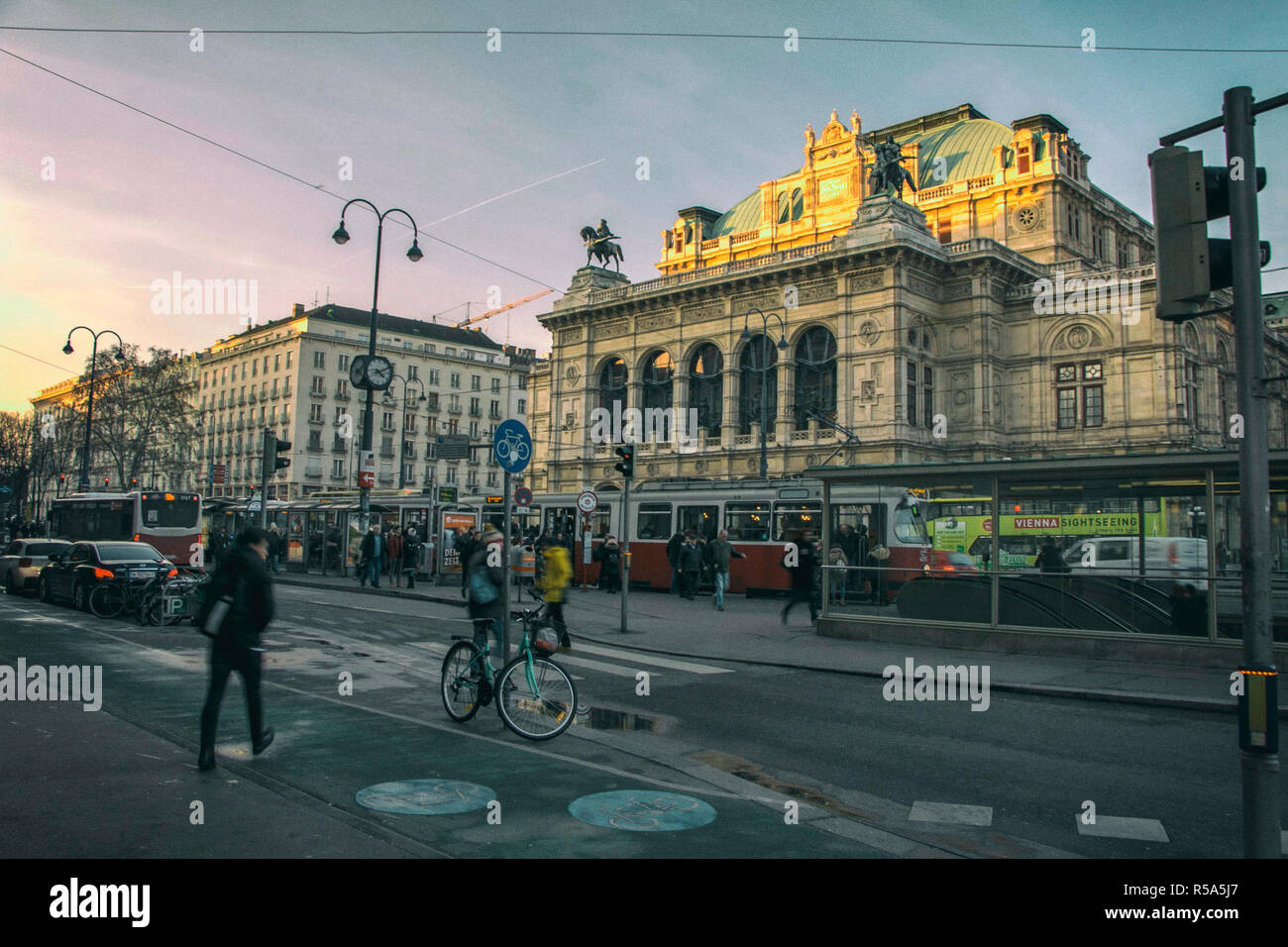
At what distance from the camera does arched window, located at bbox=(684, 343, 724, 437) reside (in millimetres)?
53688

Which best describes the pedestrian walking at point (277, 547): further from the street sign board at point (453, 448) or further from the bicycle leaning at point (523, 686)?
the bicycle leaning at point (523, 686)

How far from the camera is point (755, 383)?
52500 millimetres

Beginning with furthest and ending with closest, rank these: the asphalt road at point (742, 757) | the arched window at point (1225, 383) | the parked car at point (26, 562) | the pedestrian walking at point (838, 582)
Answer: the arched window at point (1225, 383) < the parked car at point (26, 562) < the pedestrian walking at point (838, 582) < the asphalt road at point (742, 757)

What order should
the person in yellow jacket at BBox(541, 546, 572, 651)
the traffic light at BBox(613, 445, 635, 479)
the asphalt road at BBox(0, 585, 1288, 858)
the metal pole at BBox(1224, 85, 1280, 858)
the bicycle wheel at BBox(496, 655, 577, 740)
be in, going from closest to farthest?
1. the metal pole at BBox(1224, 85, 1280, 858)
2. the asphalt road at BBox(0, 585, 1288, 858)
3. the bicycle wheel at BBox(496, 655, 577, 740)
4. the person in yellow jacket at BBox(541, 546, 572, 651)
5. the traffic light at BBox(613, 445, 635, 479)

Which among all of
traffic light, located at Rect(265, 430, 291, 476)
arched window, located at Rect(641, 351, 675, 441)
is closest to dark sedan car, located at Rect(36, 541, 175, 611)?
traffic light, located at Rect(265, 430, 291, 476)

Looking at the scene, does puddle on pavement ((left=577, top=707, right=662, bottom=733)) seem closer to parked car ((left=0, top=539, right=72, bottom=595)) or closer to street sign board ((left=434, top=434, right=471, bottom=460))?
parked car ((left=0, top=539, right=72, bottom=595))

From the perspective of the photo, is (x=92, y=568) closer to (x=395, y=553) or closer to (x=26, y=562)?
(x=26, y=562)

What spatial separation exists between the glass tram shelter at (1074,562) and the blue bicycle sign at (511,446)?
678 cm

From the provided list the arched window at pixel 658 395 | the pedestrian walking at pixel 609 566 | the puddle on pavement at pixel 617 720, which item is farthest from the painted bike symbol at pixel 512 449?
the arched window at pixel 658 395

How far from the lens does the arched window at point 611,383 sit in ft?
191

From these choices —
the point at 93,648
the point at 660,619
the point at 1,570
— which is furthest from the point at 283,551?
the point at 93,648

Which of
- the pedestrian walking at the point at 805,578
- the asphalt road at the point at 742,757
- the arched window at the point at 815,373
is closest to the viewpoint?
the asphalt road at the point at 742,757

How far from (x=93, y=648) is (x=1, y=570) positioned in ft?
49.2
